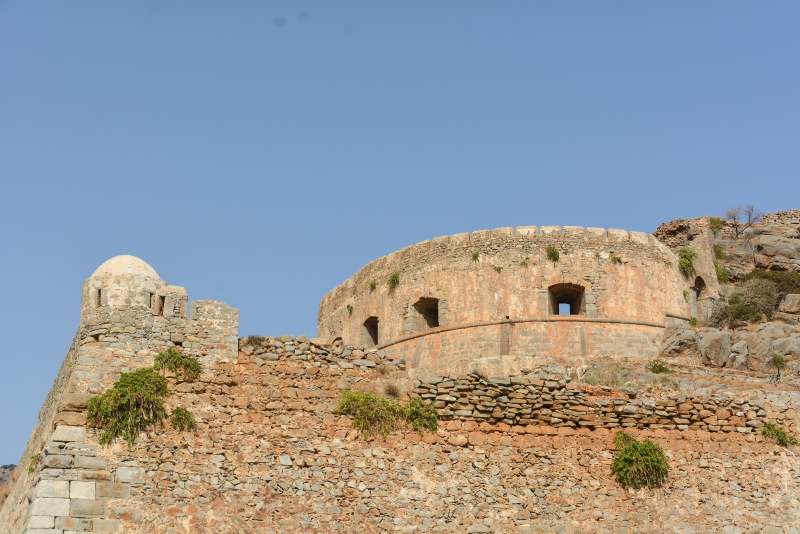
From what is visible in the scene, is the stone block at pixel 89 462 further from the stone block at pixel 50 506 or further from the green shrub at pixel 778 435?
the green shrub at pixel 778 435

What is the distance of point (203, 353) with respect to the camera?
16.9m

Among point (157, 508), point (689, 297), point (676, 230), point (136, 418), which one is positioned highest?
point (676, 230)

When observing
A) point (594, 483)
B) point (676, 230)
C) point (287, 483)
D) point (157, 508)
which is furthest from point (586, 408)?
point (676, 230)

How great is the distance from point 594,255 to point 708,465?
11629 millimetres

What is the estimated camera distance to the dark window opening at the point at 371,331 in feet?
104

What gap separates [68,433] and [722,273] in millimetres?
24309

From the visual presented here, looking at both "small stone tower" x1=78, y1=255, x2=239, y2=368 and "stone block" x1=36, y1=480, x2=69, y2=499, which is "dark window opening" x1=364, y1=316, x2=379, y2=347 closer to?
"small stone tower" x1=78, y1=255, x2=239, y2=368

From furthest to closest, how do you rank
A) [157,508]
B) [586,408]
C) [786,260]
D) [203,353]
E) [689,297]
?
[786,260] → [689,297] → [586,408] → [203,353] → [157,508]

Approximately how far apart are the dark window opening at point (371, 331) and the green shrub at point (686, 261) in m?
8.28

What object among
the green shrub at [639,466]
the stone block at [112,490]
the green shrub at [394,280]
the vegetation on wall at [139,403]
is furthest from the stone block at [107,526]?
the green shrub at [394,280]

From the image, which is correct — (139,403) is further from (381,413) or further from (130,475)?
(381,413)

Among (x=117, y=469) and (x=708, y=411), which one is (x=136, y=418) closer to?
(x=117, y=469)

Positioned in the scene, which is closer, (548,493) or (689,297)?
(548,493)

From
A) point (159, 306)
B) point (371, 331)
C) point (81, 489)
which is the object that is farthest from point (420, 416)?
point (371, 331)
